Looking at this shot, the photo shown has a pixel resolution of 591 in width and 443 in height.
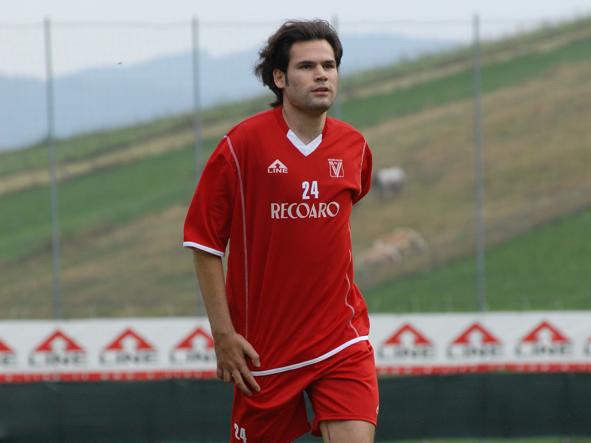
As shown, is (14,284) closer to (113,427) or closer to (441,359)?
(113,427)

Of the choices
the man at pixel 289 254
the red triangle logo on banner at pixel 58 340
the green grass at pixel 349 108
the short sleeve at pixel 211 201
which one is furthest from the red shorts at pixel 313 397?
the green grass at pixel 349 108

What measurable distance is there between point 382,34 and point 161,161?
123 inches

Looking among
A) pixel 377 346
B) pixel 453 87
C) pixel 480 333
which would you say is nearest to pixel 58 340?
pixel 377 346

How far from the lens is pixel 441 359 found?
838 cm

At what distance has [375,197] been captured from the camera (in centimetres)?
1287

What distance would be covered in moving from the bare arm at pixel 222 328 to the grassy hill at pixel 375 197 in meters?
6.25

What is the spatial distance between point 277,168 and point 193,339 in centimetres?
447

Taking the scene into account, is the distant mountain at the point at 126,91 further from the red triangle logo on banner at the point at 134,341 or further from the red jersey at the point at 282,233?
the red jersey at the point at 282,233

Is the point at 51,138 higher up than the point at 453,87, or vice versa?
the point at 453,87

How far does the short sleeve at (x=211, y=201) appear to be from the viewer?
4.13 m

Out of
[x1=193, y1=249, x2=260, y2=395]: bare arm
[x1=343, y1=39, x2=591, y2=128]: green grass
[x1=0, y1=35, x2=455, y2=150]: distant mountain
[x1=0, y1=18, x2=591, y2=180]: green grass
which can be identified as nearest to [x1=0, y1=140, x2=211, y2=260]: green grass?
[x1=0, y1=18, x2=591, y2=180]: green grass

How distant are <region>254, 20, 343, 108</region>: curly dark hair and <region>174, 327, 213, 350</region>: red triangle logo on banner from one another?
4.38 metres

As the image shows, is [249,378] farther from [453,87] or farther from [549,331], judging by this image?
[453,87]

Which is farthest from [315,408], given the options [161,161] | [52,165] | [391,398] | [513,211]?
[513,211]
